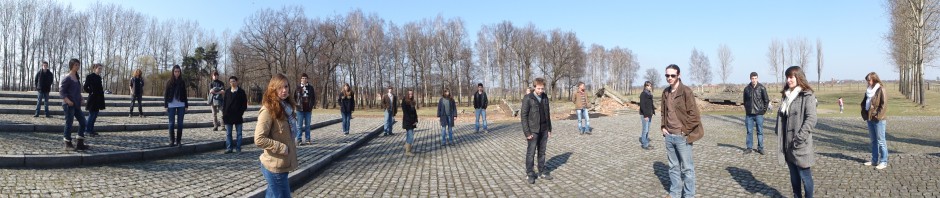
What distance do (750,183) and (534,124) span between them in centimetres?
289

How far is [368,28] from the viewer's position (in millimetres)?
47719

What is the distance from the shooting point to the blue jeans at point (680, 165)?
4711 mm

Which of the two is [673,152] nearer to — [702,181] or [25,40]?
[702,181]

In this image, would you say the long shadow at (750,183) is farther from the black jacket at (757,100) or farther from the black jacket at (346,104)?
the black jacket at (346,104)

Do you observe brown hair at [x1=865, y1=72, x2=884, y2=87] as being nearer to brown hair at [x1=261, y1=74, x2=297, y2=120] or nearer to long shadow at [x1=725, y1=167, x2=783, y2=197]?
long shadow at [x1=725, y1=167, x2=783, y2=197]

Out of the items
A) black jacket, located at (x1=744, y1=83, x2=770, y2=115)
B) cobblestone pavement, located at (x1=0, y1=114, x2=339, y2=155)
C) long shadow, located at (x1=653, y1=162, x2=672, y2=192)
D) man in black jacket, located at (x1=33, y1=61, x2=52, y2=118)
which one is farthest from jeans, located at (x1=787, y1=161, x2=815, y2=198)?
man in black jacket, located at (x1=33, y1=61, x2=52, y2=118)

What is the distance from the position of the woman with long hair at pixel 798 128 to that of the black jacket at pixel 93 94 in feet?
33.0

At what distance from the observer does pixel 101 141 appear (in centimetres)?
779

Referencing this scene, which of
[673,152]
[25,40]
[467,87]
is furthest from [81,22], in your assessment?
[673,152]

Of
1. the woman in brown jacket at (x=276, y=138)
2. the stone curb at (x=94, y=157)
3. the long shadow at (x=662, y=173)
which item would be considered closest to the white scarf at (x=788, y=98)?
the long shadow at (x=662, y=173)

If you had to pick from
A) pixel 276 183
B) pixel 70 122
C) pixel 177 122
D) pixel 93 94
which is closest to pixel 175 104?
pixel 177 122

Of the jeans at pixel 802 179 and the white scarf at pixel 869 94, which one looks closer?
the jeans at pixel 802 179

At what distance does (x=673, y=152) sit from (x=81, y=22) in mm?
62228

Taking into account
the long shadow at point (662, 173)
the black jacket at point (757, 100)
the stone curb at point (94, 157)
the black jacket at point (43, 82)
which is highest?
the black jacket at point (43, 82)
